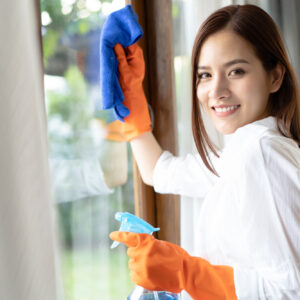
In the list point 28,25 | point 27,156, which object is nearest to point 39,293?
point 27,156

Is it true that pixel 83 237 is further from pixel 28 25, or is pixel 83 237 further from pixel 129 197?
pixel 28 25

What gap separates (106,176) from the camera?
123cm

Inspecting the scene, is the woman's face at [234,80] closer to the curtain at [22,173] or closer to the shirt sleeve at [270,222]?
the shirt sleeve at [270,222]

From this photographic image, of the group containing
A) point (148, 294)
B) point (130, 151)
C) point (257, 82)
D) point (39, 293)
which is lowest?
point (148, 294)

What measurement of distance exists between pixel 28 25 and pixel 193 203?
0.89m

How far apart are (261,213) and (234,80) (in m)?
0.39

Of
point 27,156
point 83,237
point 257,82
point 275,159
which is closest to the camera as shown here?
point 27,156

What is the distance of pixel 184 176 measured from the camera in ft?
4.19

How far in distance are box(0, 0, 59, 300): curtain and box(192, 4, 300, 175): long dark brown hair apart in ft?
1.91

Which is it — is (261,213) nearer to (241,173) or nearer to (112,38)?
(241,173)

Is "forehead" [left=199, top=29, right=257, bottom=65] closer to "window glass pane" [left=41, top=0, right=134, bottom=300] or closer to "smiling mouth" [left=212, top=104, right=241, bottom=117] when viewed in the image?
"smiling mouth" [left=212, top=104, right=241, bottom=117]

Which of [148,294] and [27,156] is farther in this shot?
[148,294]

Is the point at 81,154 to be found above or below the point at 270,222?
above

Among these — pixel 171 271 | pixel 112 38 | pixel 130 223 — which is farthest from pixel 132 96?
pixel 171 271
